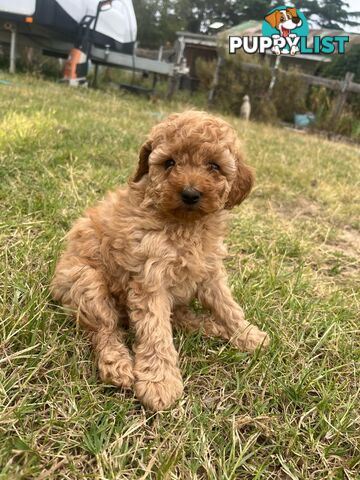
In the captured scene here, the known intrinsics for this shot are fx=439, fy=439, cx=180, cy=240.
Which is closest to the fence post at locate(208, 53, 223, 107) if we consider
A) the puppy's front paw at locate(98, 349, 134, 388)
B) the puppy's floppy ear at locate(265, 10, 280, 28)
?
the puppy's floppy ear at locate(265, 10, 280, 28)

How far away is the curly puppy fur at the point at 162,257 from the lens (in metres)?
2.12

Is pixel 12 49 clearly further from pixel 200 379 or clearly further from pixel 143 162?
pixel 200 379

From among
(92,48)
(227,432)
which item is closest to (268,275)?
(227,432)

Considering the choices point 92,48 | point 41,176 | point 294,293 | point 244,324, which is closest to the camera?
point 244,324

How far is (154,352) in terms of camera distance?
82.0 inches

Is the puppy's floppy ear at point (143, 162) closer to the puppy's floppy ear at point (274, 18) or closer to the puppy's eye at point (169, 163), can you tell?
the puppy's eye at point (169, 163)

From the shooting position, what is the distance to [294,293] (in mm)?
3000

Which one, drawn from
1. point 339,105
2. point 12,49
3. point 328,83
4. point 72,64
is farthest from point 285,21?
point 12,49

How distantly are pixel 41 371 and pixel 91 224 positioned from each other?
36.1 inches

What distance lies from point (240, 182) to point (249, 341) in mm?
885

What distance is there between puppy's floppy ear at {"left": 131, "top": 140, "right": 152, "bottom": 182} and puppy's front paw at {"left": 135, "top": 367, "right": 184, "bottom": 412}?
1087 mm

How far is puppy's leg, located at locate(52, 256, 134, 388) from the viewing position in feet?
6.66

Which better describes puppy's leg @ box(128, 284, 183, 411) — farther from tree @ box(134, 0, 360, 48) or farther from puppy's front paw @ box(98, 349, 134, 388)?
Result: tree @ box(134, 0, 360, 48)

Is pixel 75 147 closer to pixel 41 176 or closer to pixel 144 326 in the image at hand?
pixel 41 176
